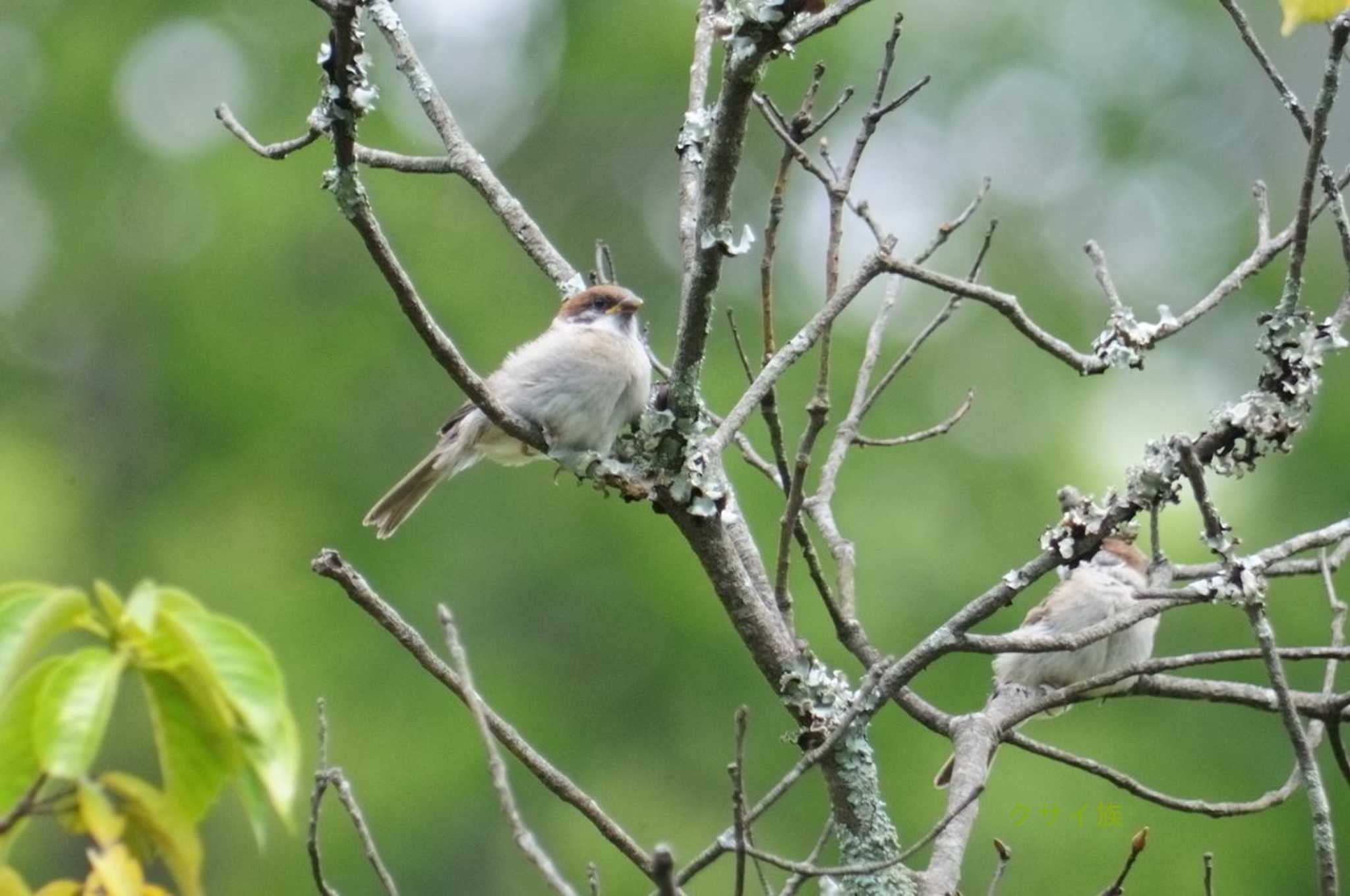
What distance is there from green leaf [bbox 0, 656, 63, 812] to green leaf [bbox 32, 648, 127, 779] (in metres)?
0.02

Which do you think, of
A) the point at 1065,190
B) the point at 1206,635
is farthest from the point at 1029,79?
the point at 1206,635

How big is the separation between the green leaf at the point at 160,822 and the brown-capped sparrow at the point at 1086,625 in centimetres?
433

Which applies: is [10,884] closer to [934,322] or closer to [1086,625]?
[934,322]

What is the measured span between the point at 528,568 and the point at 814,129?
953cm

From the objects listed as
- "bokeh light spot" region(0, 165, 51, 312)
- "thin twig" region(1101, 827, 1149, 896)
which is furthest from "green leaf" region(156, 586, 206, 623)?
"bokeh light spot" region(0, 165, 51, 312)

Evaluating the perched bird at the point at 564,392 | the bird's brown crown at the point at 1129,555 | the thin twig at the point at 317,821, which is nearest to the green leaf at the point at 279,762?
the thin twig at the point at 317,821

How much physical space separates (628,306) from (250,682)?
356cm

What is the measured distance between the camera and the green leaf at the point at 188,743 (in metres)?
1.61

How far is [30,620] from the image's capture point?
1.51 metres

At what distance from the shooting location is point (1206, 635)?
1109cm

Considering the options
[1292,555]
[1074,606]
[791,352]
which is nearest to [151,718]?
[791,352]

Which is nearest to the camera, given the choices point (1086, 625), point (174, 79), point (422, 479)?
point (422, 479)

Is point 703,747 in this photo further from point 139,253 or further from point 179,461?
point 139,253

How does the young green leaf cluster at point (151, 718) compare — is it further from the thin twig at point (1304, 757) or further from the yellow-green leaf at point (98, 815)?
the thin twig at point (1304, 757)
